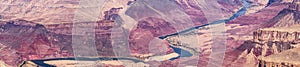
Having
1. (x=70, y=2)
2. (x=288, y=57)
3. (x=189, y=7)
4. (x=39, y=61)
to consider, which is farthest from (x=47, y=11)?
(x=288, y=57)

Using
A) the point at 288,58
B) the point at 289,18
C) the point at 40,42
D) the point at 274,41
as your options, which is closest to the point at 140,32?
the point at 40,42

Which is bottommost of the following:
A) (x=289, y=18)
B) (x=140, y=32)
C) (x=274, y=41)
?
(x=140, y=32)

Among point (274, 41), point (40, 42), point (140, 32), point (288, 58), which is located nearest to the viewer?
point (288, 58)

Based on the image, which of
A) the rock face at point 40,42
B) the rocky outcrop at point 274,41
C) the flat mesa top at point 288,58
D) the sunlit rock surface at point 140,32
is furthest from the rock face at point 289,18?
the flat mesa top at point 288,58

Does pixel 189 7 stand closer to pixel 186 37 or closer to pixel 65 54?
pixel 186 37

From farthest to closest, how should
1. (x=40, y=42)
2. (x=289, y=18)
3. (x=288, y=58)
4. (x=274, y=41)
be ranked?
1. (x=40, y=42)
2. (x=289, y=18)
3. (x=274, y=41)
4. (x=288, y=58)

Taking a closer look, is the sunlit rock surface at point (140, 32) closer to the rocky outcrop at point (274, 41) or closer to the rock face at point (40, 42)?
the rock face at point (40, 42)

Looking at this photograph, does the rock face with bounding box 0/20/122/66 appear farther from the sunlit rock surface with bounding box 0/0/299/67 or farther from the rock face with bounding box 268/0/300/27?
the rock face with bounding box 268/0/300/27

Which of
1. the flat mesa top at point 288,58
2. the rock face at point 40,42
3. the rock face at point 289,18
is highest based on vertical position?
the flat mesa top at point 288,58

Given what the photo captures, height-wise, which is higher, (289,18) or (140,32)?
(289,18)

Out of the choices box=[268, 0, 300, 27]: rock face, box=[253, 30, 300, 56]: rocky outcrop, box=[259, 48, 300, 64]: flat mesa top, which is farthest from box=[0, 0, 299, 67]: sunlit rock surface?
box=[259, 48, 300, 64]: flat mesa top

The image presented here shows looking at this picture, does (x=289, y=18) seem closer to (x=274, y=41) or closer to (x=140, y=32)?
(x=274, y=41)
